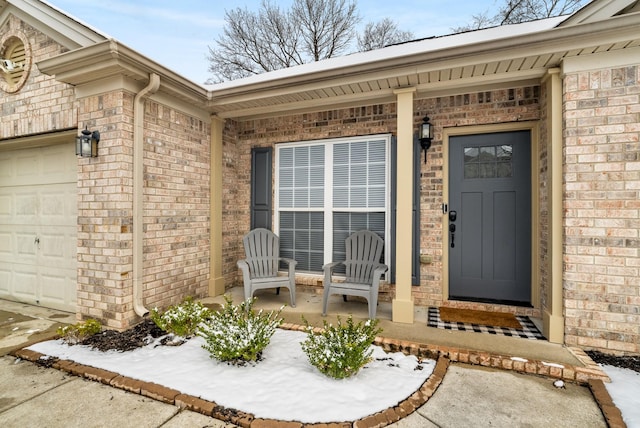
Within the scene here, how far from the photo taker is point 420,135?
3.51 m

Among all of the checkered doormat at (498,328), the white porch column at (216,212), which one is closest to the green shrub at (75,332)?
the white porch column at (216,212)

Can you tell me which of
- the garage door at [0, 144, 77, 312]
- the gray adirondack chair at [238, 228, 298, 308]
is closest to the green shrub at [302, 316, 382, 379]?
the gray adirondack chair at [238, 228, 298, 308]

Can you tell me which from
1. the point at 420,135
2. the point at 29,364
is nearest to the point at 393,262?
the point at 420,135

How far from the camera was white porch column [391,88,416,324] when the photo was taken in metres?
3.04

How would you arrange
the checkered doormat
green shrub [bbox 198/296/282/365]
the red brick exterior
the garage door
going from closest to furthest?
1. green shrub [bbox 198/296/282/365]
2. the red brick exterior
3. the checkered doormat
4. the garage door

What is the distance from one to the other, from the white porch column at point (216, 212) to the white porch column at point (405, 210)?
239cm

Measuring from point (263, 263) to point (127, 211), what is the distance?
163 centimetres

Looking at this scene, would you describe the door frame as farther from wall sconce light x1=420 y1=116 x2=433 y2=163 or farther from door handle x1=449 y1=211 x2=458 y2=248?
door handle x1=449 y1=211 x2=458 y2=248

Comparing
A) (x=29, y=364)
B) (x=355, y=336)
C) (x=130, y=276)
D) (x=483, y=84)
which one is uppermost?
(x=483, y=84)

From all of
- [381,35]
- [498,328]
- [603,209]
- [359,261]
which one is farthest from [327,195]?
[381,35]

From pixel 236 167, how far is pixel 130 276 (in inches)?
83.3

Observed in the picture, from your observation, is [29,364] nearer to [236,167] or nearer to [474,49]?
[236,167]

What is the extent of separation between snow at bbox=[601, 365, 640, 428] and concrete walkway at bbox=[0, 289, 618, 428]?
77 millimetres

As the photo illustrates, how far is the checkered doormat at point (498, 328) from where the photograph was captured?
2.81 metres
